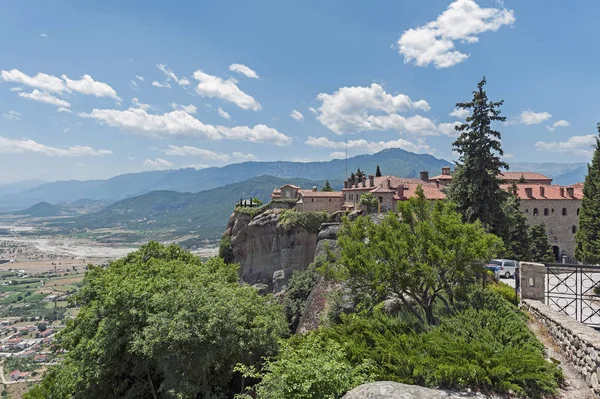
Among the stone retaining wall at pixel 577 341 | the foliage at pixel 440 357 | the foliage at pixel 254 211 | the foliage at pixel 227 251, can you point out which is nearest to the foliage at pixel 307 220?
the foliage at pixel 254 211

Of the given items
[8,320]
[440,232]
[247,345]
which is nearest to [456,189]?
[440,232]

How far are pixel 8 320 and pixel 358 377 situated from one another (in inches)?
5501

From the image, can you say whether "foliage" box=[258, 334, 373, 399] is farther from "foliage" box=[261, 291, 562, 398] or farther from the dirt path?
the dirt path

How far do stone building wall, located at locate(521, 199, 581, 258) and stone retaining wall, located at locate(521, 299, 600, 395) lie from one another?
4730cm

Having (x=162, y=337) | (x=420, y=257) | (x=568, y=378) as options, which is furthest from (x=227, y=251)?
(x=568, y=378)

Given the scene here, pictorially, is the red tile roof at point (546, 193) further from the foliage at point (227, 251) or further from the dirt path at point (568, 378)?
the dirt path at point (568, 378)

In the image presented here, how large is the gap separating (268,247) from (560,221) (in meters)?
42.3

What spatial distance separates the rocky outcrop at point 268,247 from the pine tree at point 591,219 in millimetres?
27811

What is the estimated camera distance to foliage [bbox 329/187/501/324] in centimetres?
1284

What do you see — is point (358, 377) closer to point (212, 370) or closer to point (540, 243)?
point (212, 370)

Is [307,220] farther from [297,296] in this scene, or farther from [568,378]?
[568,378]

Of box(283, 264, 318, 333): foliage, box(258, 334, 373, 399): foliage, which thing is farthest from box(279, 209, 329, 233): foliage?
box(258, 334, 373, 399): foliage

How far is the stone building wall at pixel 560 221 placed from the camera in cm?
5272

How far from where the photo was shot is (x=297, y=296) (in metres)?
32.1
